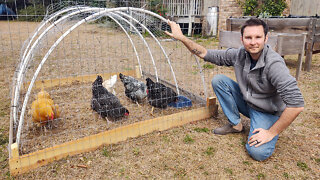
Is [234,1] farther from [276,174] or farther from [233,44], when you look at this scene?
[276,174]

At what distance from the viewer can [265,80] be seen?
237 cm

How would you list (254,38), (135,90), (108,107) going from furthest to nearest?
(135,90) < (108,107) < (254,38)

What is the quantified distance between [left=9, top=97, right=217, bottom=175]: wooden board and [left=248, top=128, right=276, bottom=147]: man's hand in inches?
37.5

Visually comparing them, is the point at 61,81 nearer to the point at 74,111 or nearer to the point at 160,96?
the point at 74,111

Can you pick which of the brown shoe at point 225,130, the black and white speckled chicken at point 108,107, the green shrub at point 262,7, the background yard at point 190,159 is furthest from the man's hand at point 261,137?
the green shrub at point 262,7

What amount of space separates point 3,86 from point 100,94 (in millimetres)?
2631

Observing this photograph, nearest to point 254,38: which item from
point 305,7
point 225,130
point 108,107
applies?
point 225,130

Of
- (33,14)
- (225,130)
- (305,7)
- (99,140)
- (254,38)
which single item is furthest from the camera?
(305,7)

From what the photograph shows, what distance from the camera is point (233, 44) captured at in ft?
18.3

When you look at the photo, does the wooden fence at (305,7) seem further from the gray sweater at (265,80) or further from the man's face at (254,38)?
the man's face at (254,38)

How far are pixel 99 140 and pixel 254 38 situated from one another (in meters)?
1.87

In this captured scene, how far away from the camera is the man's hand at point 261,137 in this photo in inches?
91.5

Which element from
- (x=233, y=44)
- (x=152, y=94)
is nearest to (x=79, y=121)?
(x=152, y=94)

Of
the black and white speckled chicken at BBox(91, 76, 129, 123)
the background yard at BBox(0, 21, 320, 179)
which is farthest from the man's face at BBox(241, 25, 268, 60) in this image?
the black and white speckled chicken at BBox(91, 76, 129, 123)
